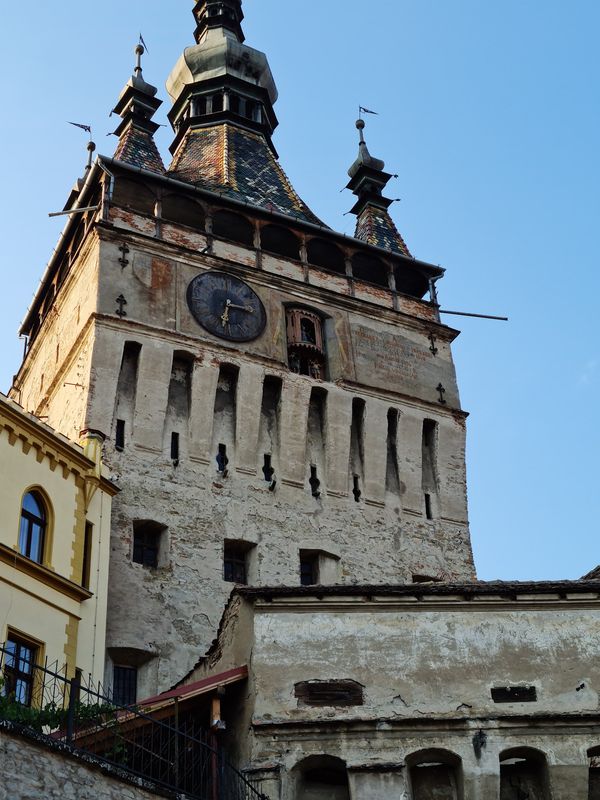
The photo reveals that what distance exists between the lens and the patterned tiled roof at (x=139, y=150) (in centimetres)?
3275

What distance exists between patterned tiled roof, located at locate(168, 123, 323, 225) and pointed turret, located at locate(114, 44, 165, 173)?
0.91m

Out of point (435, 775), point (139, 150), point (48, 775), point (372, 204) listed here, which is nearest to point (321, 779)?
point (435, 775)

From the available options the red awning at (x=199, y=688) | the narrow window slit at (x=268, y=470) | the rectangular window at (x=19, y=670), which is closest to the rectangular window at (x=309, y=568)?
the narrow window slit at (x=268, y=470)

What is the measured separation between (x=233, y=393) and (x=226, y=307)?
2.20 m

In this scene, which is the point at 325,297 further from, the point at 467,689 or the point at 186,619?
the point at 467,689

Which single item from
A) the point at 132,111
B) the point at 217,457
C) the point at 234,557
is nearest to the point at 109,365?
Result: the point at 217,457

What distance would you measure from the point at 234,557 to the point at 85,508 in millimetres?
5333

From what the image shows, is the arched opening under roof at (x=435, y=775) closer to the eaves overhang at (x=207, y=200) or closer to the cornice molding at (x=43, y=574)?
the cornice molding at (x=43, y=574)

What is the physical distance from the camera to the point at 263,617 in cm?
1783

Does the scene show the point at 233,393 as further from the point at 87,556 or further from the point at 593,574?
the point at 593,574

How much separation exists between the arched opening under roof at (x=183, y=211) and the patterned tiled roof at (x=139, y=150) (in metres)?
1.05

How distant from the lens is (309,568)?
92.5 ft

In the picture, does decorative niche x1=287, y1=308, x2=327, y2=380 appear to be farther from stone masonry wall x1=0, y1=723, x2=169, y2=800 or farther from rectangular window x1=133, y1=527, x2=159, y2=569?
stone masonry wall x1=0, y1=723, x2=169, y2=800

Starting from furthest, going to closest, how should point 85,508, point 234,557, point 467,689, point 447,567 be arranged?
point 447,567, point 234,557, point 85,508, point 467,689
